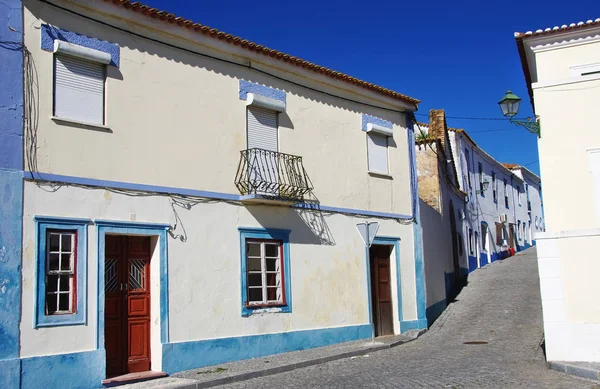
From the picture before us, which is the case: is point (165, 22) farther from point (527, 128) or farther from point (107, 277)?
point (527, 128)

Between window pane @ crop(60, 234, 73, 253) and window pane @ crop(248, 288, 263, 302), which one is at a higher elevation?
window pane @ crop(60, 234, 73, 253)

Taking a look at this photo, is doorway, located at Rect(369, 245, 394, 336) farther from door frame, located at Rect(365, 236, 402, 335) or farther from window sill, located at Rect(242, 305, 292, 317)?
window sill, located at Rect(242, 305, 292, 317)

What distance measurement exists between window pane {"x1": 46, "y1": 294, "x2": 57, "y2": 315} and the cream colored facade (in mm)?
7932

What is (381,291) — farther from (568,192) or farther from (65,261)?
(65,261)

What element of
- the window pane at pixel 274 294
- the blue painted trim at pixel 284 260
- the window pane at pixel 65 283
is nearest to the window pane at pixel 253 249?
the blue painted trim at pixel 284 260

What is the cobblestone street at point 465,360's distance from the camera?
9.49 m

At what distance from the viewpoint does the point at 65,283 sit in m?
9.57

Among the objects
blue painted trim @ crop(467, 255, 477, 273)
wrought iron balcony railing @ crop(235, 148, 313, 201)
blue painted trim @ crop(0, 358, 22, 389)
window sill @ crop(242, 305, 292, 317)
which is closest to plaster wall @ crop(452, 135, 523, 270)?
blue painted trim @ crop(467, 255, 477, 273)

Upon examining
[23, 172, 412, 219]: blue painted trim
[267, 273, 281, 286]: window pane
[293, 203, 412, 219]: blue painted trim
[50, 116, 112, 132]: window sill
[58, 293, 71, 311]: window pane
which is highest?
[50, 116, 112, 132]: window sill

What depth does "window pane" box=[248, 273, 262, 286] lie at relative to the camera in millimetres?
12475

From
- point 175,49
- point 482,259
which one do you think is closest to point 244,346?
point 175,49

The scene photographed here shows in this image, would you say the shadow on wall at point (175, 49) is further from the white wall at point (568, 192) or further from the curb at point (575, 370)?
the curb at point (575, 370)

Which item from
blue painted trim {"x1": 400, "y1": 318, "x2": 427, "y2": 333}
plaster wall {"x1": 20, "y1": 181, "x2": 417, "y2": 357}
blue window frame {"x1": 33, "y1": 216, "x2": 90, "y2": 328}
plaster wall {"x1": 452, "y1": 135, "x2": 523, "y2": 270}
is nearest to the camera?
blue window frame {"x1": 33, "y1": 216, "x2": 90, "y2": 328}

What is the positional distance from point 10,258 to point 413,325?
403 inches
